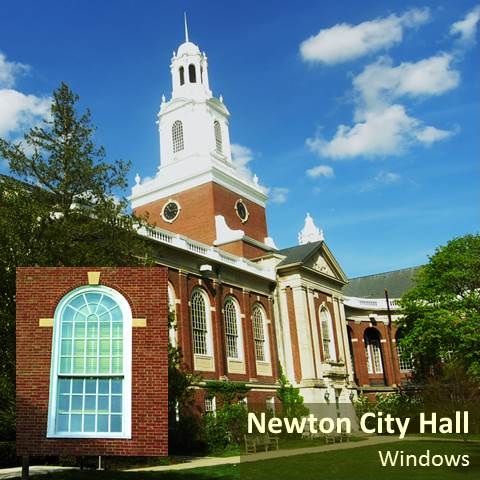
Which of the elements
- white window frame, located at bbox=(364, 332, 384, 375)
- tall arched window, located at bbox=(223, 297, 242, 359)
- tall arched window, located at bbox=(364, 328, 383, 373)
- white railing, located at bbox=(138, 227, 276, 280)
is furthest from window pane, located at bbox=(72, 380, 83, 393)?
tall arched window, located at bbox=(364, 328, 383, 373)

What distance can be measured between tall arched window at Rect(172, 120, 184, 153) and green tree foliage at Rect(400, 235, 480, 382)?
64.5 feet

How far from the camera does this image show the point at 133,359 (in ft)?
29.7

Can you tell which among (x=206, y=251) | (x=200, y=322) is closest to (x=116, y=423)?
(x=200, y=322)

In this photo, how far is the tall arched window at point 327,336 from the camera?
40.4m

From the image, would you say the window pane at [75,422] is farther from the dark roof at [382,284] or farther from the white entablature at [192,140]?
the dark roof at [382,284]

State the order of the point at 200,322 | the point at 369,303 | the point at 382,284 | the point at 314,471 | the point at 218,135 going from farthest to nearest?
the point at 382,284 < the point at 369,303 < the point at 218,135 < the point at 200,322 < the point at 314,471

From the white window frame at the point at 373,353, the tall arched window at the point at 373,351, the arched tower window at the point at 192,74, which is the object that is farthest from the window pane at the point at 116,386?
the tall arched window at the point at 373,351

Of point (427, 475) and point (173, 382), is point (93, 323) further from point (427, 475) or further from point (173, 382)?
point (173, 382)

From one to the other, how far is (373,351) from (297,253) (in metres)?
15.5

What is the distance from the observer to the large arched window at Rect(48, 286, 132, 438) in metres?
8.77

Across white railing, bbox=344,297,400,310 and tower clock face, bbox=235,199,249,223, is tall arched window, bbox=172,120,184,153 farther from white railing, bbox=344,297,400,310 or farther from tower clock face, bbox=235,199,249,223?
white railing, bbox=344,297,400,310

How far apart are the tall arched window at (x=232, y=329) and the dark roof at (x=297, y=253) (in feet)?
18.2

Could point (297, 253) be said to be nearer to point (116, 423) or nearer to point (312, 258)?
point (312, 258)

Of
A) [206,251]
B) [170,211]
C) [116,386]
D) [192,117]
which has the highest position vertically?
[192,117]
